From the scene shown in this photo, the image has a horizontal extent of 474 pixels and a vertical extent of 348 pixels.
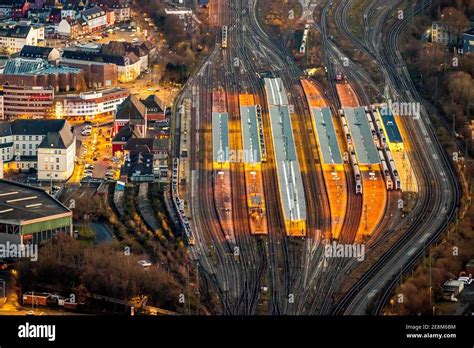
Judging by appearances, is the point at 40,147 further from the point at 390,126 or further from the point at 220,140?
the point at 390,126

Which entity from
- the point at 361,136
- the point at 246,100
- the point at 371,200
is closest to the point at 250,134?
the point at 361,136

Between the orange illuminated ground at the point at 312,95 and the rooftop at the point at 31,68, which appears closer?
the orange illuminated ground at the point at 312,95

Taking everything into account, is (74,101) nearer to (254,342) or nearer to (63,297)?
(63,297)

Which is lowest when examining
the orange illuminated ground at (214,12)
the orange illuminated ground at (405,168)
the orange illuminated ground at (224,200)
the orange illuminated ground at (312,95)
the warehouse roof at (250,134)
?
the orange illuminated ground at (224,200)

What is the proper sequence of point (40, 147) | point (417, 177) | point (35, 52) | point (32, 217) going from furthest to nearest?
point (35, 52)
point (417, 177)
point (40, 147)
point (32, 217)

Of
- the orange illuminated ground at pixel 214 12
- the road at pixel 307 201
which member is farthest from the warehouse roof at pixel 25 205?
the orange illuminated ground at pixel 214 12

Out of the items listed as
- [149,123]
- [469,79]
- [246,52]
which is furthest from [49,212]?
[246,52]

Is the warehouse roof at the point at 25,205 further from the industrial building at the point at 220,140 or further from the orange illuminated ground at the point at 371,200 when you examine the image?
the orange illuminated ground at the point at 371,200
